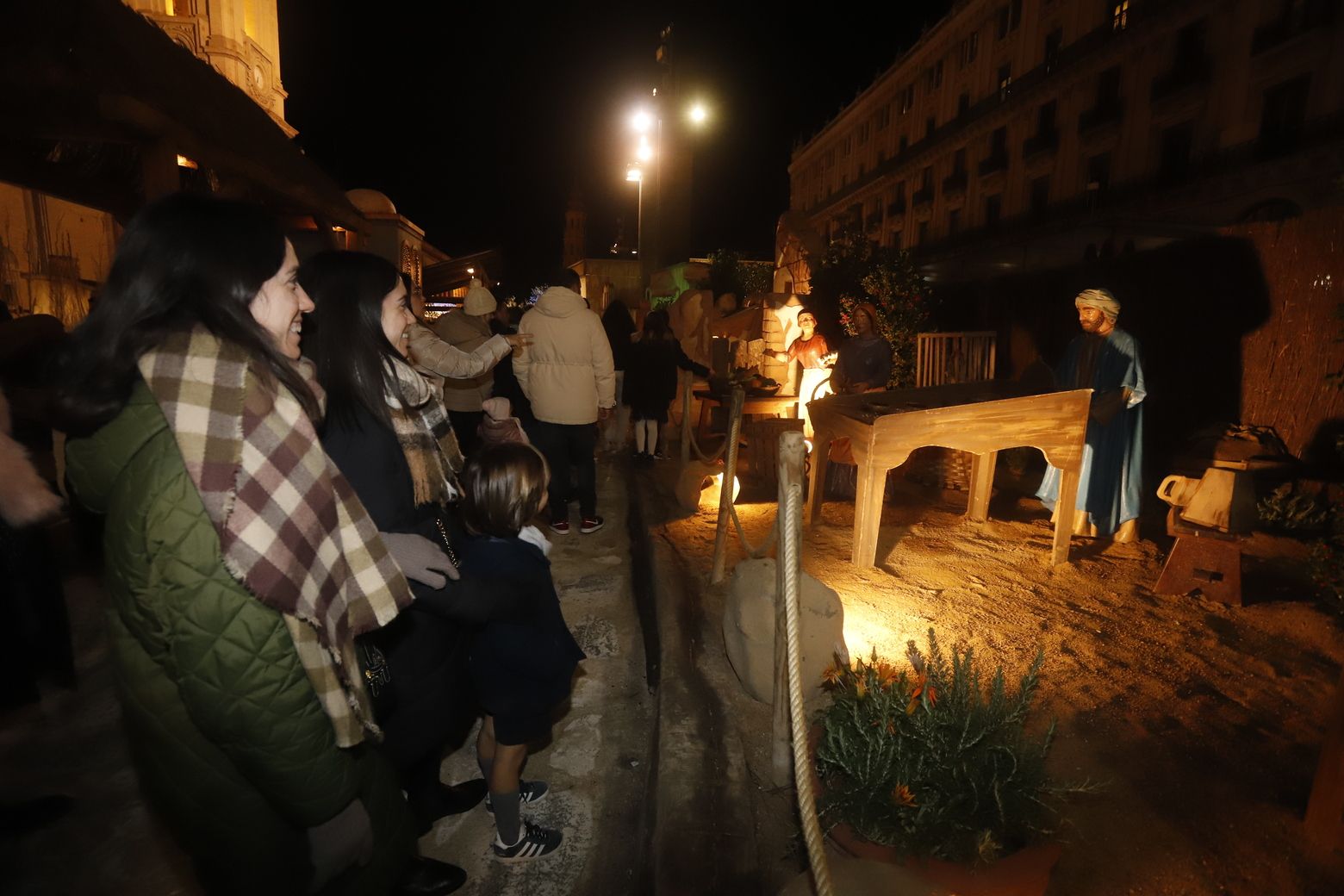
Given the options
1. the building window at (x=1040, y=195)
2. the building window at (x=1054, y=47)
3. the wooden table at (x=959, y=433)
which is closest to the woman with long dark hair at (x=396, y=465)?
the wooden table at (x=959, y=433)

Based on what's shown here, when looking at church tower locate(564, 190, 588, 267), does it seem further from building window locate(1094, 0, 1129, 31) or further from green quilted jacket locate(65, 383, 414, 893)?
green quilted jacket locate(65, 383, 414, 893)

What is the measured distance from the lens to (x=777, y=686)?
7.97ft

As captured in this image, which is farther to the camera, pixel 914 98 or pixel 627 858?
pixel 914 98

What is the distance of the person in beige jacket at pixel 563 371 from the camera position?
510cm

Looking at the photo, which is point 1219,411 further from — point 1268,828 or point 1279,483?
point 1268,828

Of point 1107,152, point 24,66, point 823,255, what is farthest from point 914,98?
point 24,66

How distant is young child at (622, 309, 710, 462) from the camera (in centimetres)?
774

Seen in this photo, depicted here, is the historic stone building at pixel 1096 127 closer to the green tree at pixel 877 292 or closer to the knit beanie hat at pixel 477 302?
the green tree at pixel 877 292

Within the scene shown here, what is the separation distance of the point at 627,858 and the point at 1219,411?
7066 millimetres

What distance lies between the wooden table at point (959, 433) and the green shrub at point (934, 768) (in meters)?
2.18

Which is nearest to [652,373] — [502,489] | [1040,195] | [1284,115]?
[502,489]

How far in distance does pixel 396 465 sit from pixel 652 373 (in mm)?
5944

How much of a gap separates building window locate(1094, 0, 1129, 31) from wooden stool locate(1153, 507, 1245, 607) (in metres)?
27.4

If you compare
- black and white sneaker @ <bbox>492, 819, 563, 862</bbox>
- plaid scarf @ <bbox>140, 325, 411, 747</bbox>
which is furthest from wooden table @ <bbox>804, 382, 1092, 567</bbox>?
plaid scarf @ <bbox>140, 325, 411, 747</bbox>
